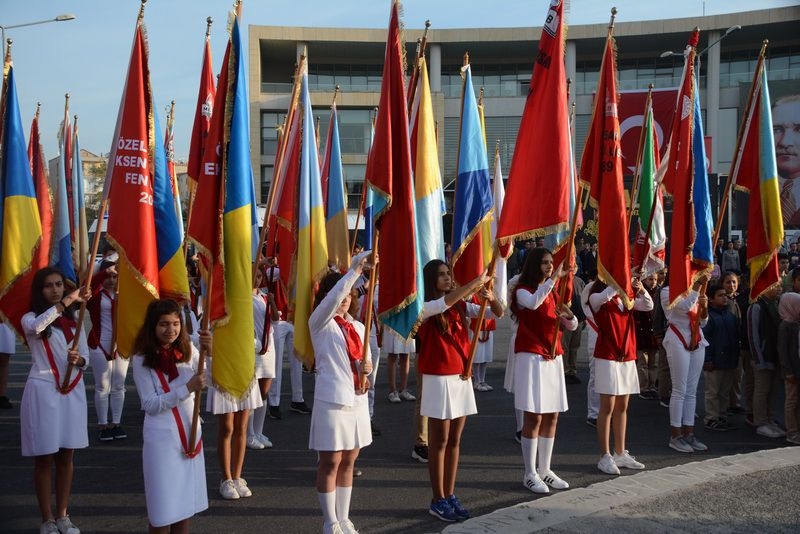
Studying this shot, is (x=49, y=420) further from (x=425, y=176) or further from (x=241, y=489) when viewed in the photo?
(x=425, y=176)

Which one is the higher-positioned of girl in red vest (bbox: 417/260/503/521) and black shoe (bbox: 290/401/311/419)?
girl in red vest (bbox: 417/260/503/521)

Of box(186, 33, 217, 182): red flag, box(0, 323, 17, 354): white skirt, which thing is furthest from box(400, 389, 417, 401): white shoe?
box(0, 323, 17, 354): white skirt

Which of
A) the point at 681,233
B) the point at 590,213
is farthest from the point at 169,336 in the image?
the point at 590,213

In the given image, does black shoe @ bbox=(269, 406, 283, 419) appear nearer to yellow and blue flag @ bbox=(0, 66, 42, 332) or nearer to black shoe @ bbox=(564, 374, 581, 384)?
yellow and blue flag @ bbox=(0, 66, 42, 332)

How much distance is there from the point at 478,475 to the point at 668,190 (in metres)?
5.00

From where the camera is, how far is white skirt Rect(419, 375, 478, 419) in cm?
618

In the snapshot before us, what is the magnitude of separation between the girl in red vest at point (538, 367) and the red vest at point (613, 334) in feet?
2.23

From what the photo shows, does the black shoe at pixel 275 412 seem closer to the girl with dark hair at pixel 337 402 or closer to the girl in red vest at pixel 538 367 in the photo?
the girl in red vest at pixel 538 367

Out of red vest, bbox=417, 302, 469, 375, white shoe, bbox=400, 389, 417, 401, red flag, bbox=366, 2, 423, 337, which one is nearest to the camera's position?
red flag, bbox=366, 2, 423, 337

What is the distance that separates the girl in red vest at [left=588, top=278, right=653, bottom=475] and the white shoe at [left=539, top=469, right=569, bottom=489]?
0.70 meters

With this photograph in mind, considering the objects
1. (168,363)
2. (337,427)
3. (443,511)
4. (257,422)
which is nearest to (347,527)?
(337,427)

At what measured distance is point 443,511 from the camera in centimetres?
617

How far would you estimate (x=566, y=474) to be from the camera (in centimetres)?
750

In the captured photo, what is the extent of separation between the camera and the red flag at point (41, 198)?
701 centimetres
